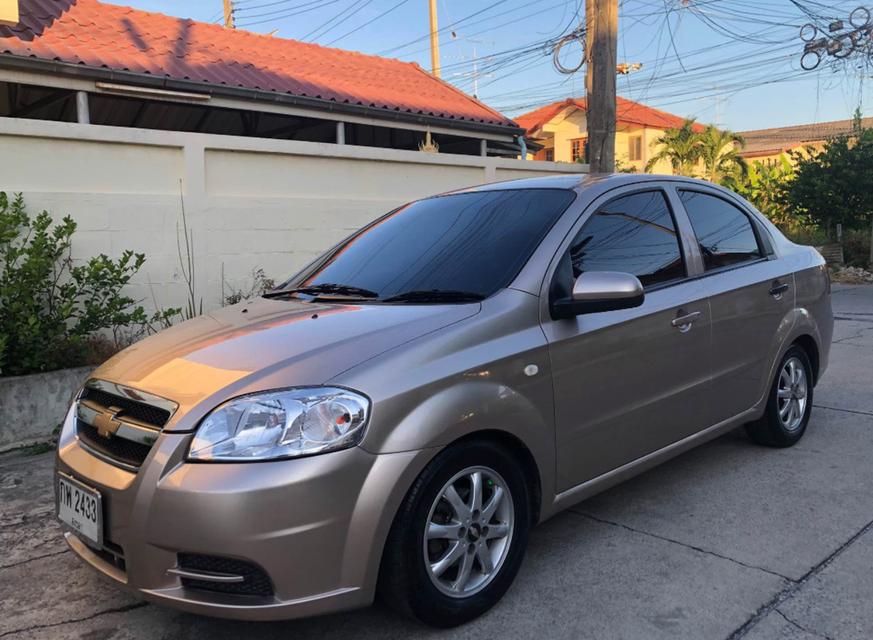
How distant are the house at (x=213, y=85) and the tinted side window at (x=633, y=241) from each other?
25.7 feet

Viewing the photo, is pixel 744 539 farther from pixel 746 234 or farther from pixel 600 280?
pixel 746 234

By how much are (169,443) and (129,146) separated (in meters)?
4.77

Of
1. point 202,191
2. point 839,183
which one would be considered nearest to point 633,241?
point 202,191

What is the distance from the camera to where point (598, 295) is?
2.88m

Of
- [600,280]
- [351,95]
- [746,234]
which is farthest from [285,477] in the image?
[351,95]

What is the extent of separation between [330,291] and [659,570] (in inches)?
75.0

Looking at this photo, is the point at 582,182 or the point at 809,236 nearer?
the point at 582,182

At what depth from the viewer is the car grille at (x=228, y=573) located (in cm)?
225

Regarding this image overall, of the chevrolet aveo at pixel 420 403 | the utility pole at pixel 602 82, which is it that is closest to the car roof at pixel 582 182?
the chevrolet aveo at pixel 420 403

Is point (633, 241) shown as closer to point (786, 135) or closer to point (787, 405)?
point (787, 405)

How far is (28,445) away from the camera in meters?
5.16

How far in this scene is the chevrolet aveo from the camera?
228cm

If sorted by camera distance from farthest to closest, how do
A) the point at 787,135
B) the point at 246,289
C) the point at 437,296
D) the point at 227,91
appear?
the point at 787,135, the point at 227,91, the point at 246,289, the point at 437,296

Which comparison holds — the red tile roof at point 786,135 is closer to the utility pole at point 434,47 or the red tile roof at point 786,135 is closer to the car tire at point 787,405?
the utility pole at point 434,47
